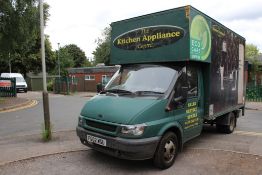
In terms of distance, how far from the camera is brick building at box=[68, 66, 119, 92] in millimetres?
32125

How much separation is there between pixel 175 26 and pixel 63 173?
363 cm

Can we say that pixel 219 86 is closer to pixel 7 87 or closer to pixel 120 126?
pixel 120 126

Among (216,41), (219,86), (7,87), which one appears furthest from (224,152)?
(7,87)

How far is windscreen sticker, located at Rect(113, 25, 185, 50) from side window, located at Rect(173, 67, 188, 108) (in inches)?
28.6

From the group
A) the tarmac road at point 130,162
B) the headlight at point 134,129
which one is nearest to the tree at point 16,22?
the tarmac road at point 130,162

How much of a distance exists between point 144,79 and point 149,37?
101 centimetres

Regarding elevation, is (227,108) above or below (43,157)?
above

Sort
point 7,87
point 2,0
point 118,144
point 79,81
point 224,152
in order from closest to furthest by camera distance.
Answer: point 118,144, point 224,152, point 2,0, point 7,87, point 79,81

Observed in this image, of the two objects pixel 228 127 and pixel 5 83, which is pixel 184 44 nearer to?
pixel 228 127

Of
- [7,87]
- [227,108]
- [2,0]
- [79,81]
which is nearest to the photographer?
[227,108]

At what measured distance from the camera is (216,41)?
23.5 ft

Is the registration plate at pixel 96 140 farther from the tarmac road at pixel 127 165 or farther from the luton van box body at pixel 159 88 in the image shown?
the tarmac road at pixel 127 165

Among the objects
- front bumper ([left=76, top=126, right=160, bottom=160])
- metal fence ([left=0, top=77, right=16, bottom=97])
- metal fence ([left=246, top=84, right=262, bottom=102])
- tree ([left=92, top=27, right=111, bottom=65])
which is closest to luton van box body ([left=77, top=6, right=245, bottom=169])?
front bumper ([left=76, top=126, right=160, bottom=160])

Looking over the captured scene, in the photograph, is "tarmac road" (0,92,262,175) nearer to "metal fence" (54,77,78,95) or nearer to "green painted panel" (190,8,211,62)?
"green painted panel" (190,8,211,62)
